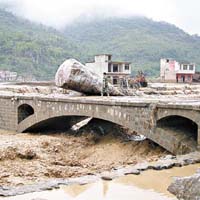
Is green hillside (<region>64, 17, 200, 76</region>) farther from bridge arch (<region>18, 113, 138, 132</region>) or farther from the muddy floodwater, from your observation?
the muddy floodwater

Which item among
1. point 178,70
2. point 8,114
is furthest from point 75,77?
point 178,70

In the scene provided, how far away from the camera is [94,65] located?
2660 inches

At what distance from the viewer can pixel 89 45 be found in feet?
501

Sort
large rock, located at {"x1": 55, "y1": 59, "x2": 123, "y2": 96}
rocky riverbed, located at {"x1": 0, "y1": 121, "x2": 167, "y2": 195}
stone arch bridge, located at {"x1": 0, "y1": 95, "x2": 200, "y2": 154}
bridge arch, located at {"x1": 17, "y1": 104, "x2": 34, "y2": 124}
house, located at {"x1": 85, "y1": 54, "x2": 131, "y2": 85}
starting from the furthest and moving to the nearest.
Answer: house, located at {"x1": 85, "y1": 54, "x2": 131, "y2": 85} < large rock, located at {"x1": 55, "y1": 59, "x2": 123, "y2": 96} < bridge arch, located at {"x1": 17, "y1": 104, "x2": 34, "y2": 124} < stone arch bridge, located at {"x1": 0, "y1": 95, "x2": 200, "y2": 154} < rocky riverbed, located at {"x1": 0, "y1": 121, "x2": 167, "y2": 195}

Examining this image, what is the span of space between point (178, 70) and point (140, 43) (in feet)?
218

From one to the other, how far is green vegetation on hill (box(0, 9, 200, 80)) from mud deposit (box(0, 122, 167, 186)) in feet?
233

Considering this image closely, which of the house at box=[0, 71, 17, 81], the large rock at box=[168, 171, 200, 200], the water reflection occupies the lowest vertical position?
the water reflection

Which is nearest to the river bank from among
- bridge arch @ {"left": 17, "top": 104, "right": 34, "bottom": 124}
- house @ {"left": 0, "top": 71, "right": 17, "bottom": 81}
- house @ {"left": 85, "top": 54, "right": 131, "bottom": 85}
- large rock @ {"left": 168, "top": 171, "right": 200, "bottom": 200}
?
bridge arch @ {"left": 17, "top": 104, "right": 34, "bottom": 124}

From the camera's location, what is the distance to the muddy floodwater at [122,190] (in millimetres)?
13570

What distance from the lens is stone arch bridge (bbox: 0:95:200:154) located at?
69.2ft

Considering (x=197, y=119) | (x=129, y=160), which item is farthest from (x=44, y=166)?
(x=197, y=119)

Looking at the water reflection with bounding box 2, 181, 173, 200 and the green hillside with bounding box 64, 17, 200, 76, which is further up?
the green hillside with bounding box 64, 17, 200, 76

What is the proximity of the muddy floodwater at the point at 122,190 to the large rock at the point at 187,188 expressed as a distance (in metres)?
0.28

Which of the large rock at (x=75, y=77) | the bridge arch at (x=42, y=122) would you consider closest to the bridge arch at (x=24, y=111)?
the bridge arch at (x=42, y=122)
